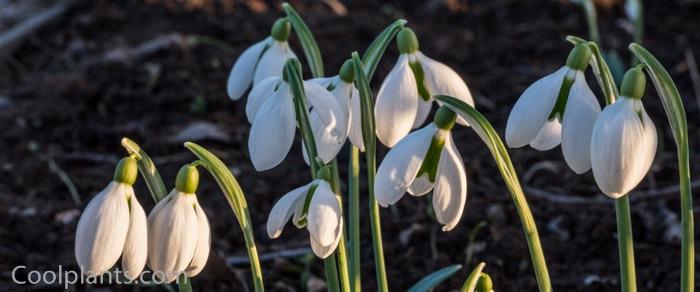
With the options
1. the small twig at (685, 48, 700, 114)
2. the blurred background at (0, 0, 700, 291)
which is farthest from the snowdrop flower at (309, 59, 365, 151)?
the small twig at (685, 48, 700, 114)

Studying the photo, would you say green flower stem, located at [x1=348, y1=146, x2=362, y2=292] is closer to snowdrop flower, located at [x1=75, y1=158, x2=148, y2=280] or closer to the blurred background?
snowdrop flower, located at [x1=75, y1=158, x2=148, y2=280]

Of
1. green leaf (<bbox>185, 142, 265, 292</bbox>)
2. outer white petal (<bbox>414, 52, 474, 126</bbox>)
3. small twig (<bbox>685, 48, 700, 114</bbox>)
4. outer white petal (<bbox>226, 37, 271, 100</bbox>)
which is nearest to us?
green leaf (<bbox>185, 142, 265, 292</bbox>)

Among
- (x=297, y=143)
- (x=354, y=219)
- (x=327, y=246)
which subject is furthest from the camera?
(x=297, y=143)

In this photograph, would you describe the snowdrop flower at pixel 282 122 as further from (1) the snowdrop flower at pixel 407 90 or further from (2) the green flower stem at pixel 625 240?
(2) the green flower stem at pixel 625 240

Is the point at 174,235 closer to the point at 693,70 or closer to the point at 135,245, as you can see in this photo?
the point at 135,245

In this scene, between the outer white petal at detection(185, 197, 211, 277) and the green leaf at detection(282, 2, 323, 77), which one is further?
the green leaf at detection(282, 2, 323, 77)

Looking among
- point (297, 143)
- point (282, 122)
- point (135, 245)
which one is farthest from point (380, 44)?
point (297, 143)

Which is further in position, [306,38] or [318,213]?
[306,38]
